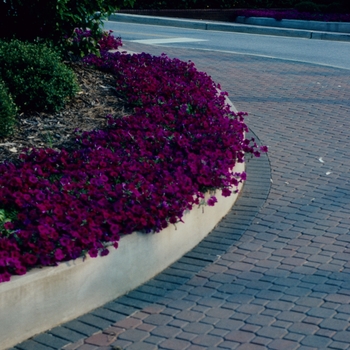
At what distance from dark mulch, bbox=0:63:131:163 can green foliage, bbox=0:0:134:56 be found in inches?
23.7

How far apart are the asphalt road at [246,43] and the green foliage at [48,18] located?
18.8 feet

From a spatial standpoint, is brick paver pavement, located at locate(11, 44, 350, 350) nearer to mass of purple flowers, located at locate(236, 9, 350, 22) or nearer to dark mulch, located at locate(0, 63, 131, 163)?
dark mulch, located at locate(0, 63, 131, 163)

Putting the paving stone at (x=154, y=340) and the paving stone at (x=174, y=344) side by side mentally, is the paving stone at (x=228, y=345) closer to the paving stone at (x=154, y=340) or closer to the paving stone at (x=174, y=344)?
the paving stone at (x=174, y=344)

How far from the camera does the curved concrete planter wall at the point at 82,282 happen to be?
4184mm

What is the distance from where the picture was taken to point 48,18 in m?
8.83

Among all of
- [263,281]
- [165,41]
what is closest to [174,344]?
[263,281]

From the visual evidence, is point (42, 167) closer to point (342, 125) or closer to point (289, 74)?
point (342, 125)

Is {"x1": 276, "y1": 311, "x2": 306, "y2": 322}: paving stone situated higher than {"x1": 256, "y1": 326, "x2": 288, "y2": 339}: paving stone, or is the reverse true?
{"x1": 276, "y1": 311, "x2": 306, "y2": 322}: paving stone

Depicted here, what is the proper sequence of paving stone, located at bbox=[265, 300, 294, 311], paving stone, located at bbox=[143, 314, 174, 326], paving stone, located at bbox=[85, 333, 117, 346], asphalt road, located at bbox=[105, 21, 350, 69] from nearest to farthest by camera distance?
1. paving stone, located at bbox=[85, 333, 117, 346]
2. paving stone, located at bbox=[143, 314, 174, 326]
3. paving stone, located at bbox=[265, 300, 294, 311]
4. asphalt road, located at bbox=[105, 21, 350, 69]

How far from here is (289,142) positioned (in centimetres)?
833

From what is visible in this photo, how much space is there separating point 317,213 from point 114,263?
7.07 ft

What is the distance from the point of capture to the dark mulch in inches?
271

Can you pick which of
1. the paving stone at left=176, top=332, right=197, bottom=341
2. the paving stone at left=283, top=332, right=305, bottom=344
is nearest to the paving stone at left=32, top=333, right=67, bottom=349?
the paving stone at left=176, top=332, right=197, bottom=341

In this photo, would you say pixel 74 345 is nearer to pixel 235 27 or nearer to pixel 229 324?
pixel 229 324
